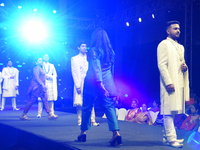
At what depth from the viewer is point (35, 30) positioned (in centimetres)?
1362

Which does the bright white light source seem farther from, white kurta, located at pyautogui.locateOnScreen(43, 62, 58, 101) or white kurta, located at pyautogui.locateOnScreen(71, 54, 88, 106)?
white kurta, located at pyautogui.locateOnScreen(71, 54, 88, 106)

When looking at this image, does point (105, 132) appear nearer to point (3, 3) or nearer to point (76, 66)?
point (76, 66)

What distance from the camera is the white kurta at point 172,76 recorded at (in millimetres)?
3105

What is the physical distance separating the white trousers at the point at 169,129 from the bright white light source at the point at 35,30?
10984 mm

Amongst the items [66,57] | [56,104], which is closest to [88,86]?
[56,104]

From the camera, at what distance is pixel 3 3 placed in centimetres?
1240

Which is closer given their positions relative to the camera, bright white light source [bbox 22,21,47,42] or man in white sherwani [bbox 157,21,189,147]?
man in white sherwani [bbox 157,21,189,147]

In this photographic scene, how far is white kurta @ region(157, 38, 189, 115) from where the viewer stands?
10.2ft

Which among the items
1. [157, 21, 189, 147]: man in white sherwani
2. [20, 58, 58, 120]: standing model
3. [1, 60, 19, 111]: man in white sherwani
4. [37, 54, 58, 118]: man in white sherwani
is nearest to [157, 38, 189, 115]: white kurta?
[157, 21, 189, 147]: man in white sherwani

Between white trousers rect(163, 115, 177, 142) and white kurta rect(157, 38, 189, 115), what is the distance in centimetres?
9

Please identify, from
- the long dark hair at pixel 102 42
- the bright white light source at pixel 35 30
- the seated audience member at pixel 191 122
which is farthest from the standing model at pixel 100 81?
the bright white light source at pixel 35 30

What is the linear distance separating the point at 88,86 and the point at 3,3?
413 inches

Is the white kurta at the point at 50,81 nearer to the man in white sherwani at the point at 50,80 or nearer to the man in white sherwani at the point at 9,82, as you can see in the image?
the man in white sherwani at the point at 50,80

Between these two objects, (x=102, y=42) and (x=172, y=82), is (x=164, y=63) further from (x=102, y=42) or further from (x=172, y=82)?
(x=102, y=42)
